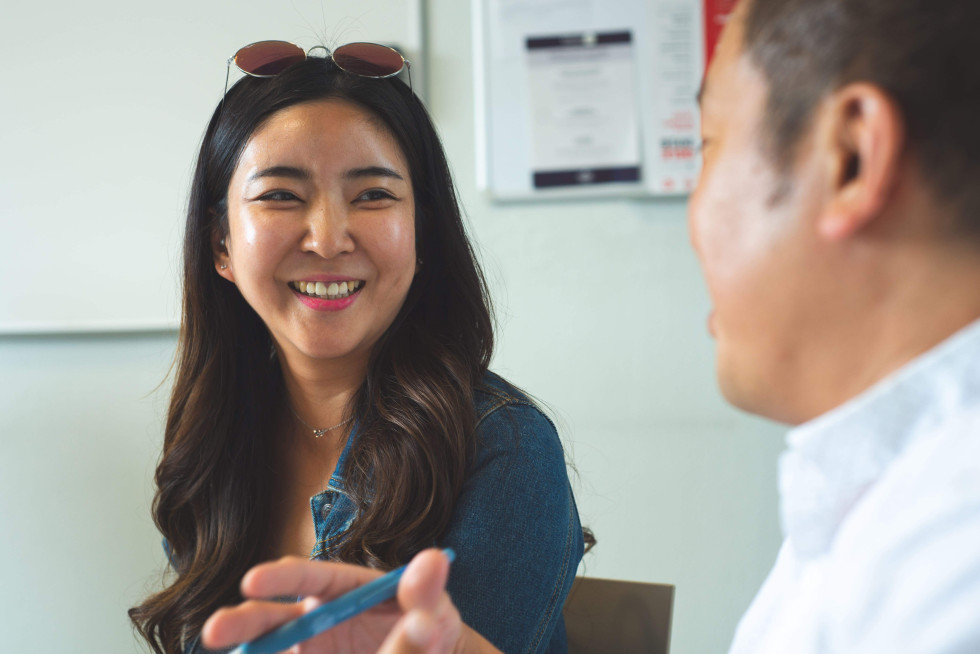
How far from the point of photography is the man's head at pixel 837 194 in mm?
402

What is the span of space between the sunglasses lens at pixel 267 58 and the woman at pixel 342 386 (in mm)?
24

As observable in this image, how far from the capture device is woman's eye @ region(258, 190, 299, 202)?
110 centimetres

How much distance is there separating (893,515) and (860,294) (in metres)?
0.11

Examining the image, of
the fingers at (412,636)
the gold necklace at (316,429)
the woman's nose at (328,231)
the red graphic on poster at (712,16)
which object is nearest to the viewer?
the fingers at (412,636)

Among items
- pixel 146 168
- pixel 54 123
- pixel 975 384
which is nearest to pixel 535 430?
pixel 975 384

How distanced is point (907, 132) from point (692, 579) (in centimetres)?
163

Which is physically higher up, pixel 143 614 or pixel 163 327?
pixel 163 327

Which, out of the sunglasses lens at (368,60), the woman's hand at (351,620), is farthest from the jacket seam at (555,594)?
the sunglasses lens at (368,60)

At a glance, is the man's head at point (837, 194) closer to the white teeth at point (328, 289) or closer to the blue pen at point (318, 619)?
the blue pen at point (318, 619)

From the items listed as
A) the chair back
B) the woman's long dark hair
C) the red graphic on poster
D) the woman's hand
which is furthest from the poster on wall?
the woman's hand

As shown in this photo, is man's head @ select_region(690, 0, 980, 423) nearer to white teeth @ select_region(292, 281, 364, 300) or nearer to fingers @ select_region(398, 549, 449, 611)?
fingers @ select_region(398, 549, 449, 611)

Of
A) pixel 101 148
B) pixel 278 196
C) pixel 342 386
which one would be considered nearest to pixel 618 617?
pixel 342 386

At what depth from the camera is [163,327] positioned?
74.4 inches

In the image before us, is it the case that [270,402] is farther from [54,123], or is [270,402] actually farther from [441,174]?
[54,123]
